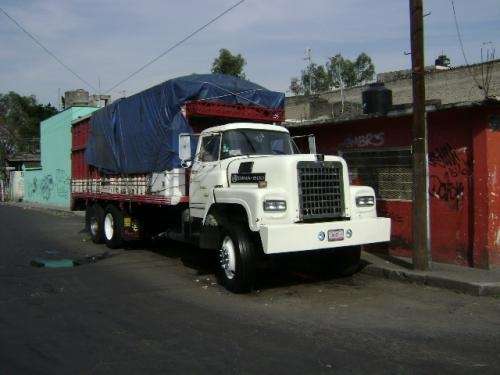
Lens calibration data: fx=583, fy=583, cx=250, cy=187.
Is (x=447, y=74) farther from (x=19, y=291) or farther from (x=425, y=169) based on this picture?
(x=19, y=291)

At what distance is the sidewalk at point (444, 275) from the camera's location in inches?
329

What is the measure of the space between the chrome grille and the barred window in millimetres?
2929

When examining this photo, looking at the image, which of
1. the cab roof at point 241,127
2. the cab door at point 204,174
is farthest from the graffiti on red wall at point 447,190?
the cab door at point 204,174

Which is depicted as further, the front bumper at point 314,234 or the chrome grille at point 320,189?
the chrome grille at point 320,189

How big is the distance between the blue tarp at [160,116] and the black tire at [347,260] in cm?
353

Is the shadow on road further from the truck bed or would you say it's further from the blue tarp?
the blue tarp

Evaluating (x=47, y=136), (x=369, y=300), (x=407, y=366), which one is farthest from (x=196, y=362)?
(x=47, y=136)

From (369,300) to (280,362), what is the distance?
308 cm

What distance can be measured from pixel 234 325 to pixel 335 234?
2.34m

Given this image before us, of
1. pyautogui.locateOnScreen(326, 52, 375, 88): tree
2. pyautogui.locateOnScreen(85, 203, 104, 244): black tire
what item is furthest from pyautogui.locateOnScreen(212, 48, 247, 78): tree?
pyautogui.locateOnScreen(85, 203, 104, 244): black tire

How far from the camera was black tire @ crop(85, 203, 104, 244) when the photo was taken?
14836mm

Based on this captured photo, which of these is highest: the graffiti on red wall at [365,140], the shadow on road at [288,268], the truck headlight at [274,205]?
the graffiti on red wall at [365,140]

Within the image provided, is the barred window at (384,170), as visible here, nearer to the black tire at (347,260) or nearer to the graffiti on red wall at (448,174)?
the graffiti on red wall at (448,174)

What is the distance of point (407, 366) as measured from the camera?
17.2 ft
